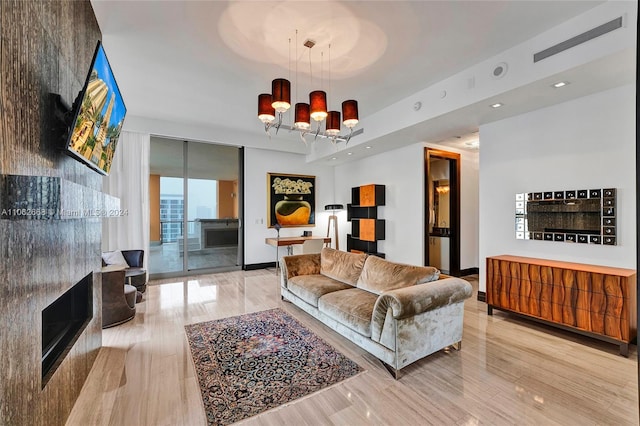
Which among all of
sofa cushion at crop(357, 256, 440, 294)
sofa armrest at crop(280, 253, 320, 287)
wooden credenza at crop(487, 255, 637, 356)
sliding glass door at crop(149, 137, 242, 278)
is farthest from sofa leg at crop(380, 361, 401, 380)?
sliding glass door at crop(149, 137, 242, 278)

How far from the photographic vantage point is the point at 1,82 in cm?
119

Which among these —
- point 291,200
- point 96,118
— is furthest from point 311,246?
point 96,118

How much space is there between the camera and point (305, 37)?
2.94 m

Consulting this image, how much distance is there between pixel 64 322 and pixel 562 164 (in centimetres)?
541

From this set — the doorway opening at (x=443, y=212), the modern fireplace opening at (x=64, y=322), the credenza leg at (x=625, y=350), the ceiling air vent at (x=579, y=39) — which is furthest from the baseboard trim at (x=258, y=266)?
the ceiling air vent at (x=579, y=39)

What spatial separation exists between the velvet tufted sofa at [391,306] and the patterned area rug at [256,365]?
1.00 feet

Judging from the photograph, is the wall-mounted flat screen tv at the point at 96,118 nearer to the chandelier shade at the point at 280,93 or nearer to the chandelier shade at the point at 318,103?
the chandelier shade at the point at 280,93

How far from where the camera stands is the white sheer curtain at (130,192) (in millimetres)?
5250

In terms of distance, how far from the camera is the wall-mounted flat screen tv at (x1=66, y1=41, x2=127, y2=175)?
168 centimetres

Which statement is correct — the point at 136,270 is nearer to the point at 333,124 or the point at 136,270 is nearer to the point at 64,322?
the point at 64,322

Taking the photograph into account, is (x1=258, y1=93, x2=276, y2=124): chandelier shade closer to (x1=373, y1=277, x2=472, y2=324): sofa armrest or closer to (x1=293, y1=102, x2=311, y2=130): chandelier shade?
(x1=293, y1=102, x2=311, y2=130): chandelier shade

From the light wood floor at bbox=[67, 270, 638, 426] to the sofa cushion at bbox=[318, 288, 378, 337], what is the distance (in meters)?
0.29

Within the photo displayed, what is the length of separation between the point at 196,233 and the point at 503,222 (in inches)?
232

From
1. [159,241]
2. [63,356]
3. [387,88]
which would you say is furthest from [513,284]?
[159,241]
